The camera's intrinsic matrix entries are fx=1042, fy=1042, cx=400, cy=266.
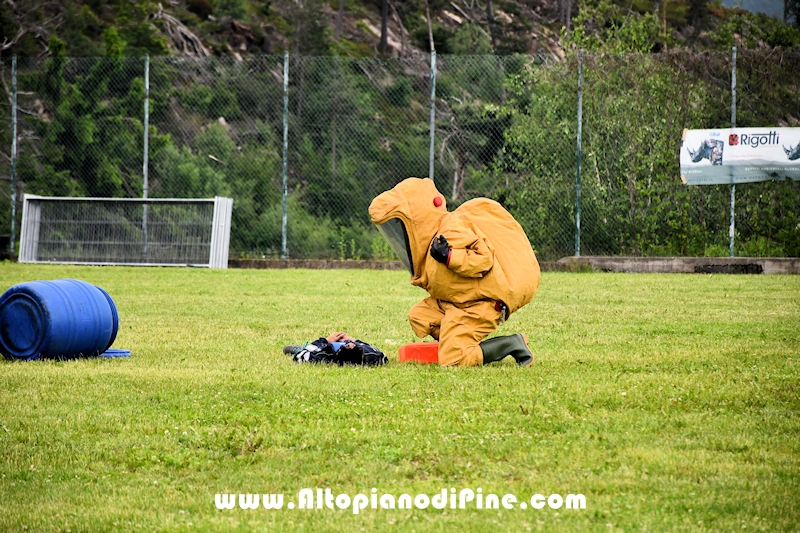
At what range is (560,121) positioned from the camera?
19219mm

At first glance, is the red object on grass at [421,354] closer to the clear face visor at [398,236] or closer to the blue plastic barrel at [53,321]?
the clear face visor at [398,236]

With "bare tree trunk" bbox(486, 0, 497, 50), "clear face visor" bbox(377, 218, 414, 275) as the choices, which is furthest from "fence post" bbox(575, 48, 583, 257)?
"bare tree trunk" bbox(486, 0, 497, 50)

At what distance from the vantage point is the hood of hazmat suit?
24.3 ft

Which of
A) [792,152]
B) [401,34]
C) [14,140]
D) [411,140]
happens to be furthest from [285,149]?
[401,34]

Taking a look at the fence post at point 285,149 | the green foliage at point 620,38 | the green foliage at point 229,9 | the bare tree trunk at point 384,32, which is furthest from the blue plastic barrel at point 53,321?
the bare tree trunk at point 384,32

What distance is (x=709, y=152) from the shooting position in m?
18.1

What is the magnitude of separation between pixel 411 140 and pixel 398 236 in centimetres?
1274

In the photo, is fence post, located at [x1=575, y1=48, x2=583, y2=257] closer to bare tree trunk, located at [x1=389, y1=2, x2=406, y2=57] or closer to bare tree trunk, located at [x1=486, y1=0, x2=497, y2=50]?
bare tree trunk, located at [x1=486, y1=0, x2=497, y2=50]

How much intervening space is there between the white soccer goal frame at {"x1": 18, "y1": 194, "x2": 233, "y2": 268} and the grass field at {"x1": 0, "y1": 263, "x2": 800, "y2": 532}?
9907 millimetres

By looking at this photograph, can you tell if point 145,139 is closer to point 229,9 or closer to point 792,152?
point 792,152

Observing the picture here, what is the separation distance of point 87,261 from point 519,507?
17.1 metres

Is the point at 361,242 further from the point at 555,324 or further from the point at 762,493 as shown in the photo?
the point at 762,493

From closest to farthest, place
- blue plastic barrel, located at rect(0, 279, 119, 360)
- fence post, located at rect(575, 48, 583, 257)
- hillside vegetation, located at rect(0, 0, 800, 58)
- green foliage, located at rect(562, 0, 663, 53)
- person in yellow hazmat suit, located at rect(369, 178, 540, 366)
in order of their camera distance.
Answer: person in yellow hazmat suit, located at rect(369, 178, 540, 366) < blue plastic barrel, located at rect(0, 279, 119, 360) < fence post, located at rect(575, 48, 583, 257) < green foliage, located at rect(562, 0, 663, 53) < hillside vegetation, located at rect(0, 0, 800, 58)

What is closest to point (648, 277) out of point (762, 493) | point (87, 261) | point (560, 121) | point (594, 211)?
point (594, 211)
